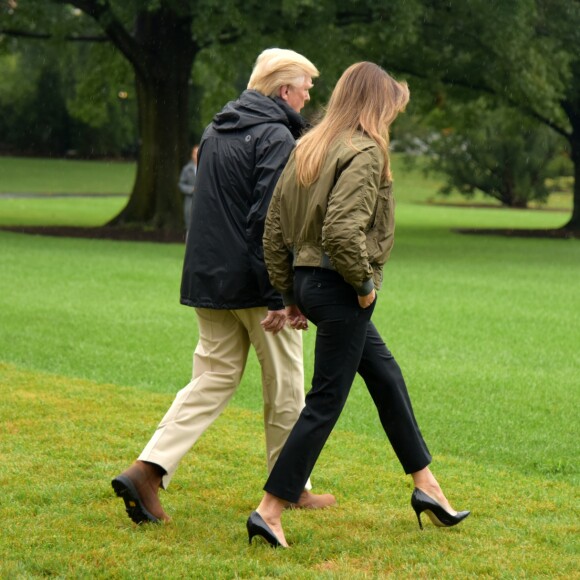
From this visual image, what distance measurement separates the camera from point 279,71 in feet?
17.4

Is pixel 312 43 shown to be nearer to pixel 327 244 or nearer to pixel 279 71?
pixel 279 71

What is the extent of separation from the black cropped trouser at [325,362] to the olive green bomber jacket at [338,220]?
0.10 m

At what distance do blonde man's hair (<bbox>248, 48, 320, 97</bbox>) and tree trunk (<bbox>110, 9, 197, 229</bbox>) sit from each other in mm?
21620

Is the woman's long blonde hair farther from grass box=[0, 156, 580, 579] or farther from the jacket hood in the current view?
grass box=[0, 156, 580, 579]

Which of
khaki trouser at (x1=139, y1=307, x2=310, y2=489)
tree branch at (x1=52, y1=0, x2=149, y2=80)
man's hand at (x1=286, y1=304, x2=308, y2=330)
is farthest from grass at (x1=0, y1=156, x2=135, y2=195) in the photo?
man's hand at (x1=286, y1=304, x2=308, y2=330)

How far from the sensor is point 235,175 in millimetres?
5215

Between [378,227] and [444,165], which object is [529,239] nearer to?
[444,165]

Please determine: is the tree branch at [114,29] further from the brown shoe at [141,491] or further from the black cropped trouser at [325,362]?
the black cropped trouser at [325,362]

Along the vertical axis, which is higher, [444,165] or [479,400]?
[479,400]

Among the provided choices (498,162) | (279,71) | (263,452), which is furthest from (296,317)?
(498,162)

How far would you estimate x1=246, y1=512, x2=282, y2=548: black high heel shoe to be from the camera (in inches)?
188

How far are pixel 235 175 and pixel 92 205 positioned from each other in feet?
123

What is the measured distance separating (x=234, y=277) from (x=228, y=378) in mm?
505

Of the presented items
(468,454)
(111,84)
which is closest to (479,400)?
(468,454)
